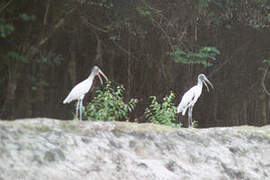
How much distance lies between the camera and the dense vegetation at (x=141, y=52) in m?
5.99

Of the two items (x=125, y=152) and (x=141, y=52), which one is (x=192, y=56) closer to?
(x=141, y=52)

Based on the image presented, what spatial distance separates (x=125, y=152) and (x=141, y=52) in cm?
412

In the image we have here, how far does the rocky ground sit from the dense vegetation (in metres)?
2.87

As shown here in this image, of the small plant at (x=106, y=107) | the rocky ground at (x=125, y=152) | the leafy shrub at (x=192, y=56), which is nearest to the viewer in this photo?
the rocky ground at (x=125, y=152)

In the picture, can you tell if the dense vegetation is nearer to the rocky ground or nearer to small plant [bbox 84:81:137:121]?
small plant [bbox 84:81:137:121]

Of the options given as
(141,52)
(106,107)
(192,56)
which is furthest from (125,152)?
(192,56)

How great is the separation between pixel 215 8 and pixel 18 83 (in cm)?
417

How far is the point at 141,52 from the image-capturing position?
7039mm

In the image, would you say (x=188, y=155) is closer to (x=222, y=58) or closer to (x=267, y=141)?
(x=267, y=141)

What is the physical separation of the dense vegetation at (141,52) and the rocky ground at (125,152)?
2870 millimetres

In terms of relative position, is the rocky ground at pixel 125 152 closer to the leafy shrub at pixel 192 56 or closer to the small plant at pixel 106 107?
the small plant at pixel 106 107

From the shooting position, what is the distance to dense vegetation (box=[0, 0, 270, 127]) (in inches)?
236

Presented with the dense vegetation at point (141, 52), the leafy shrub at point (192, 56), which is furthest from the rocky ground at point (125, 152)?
the leafy shrub at point (192, 56)

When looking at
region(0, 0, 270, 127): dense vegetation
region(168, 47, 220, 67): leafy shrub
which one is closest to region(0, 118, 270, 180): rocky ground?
region(0, 0, 270, 127): dense vegetation
